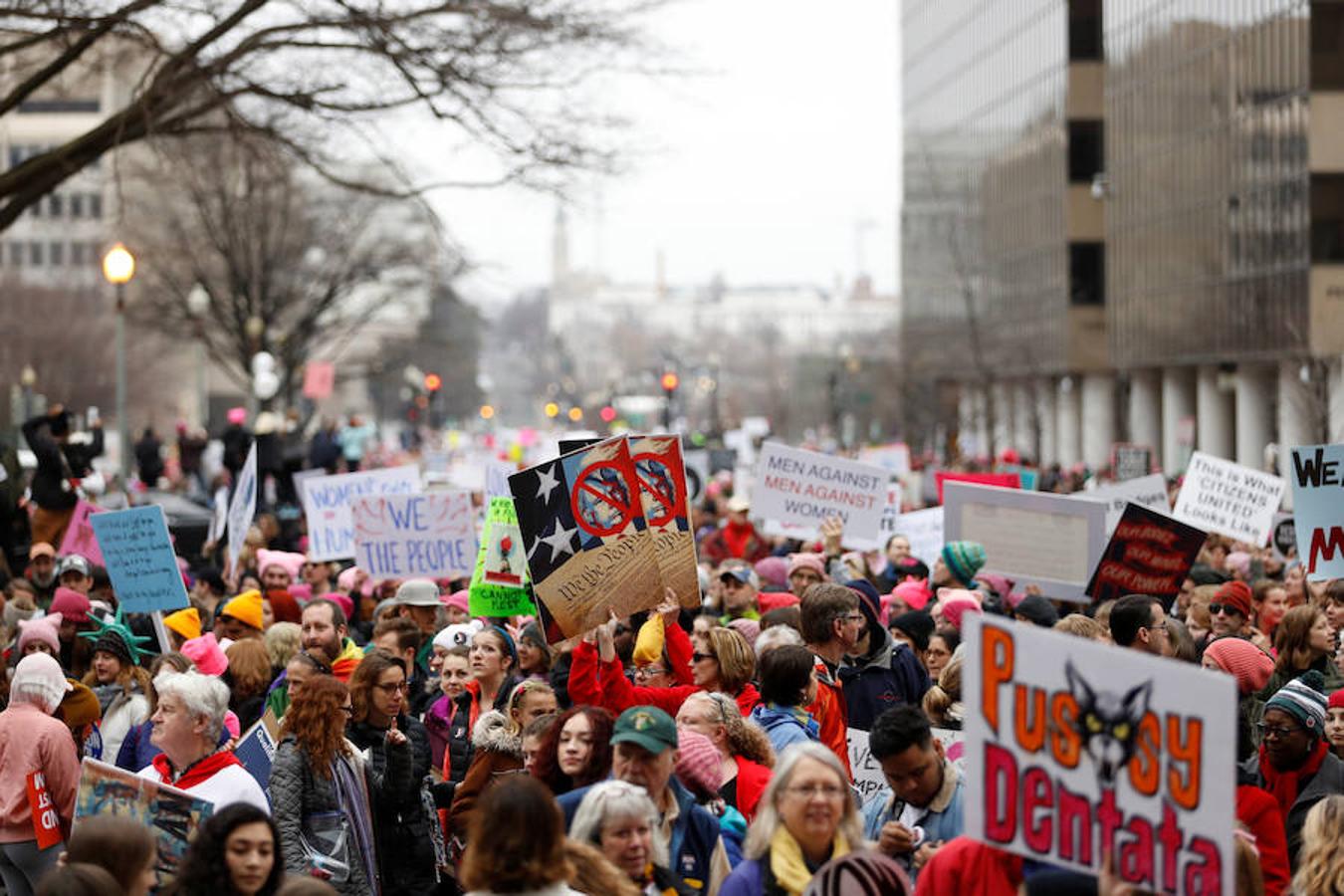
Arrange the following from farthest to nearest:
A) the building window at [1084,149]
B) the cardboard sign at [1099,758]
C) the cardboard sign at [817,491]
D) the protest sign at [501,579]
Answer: the building window at [1084,149], the cardboard sign at [817,491], the protest sign at [501,579], the cardboard sign at [1099,758]

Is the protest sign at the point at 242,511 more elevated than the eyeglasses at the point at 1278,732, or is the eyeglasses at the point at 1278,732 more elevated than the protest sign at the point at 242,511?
the protest sign at the point at 242,511

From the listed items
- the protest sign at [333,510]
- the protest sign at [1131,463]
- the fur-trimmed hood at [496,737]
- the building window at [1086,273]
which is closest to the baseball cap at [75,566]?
the protest sign at [333,510]

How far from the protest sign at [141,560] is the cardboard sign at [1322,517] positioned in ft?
20.0

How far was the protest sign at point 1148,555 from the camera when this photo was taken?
44.5ft

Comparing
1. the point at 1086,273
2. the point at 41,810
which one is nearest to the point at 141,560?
the point at 41,810

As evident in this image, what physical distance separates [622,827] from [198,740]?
2142mm

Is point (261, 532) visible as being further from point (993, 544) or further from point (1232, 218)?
point (1232, 218)

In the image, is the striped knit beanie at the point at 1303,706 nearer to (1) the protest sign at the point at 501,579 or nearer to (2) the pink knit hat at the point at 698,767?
(2) the pink knit hat at the point at 698,767

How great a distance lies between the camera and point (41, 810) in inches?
355

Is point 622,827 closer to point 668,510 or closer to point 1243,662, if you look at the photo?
point 668,510

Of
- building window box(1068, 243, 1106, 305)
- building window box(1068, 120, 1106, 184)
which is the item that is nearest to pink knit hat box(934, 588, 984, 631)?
building window box(1068, 243, 1106, 305)

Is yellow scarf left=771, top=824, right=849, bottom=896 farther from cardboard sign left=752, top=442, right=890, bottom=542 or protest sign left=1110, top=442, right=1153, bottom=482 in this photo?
protest sign left=1110, top=442, right=1153, bottom=482

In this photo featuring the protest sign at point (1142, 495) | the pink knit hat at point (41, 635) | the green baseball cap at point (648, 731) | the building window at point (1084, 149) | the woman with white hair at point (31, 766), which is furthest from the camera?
the building window at point (1084, 149)

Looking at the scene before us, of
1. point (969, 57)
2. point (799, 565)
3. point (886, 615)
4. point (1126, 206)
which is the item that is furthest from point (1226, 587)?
point (969, 57)
